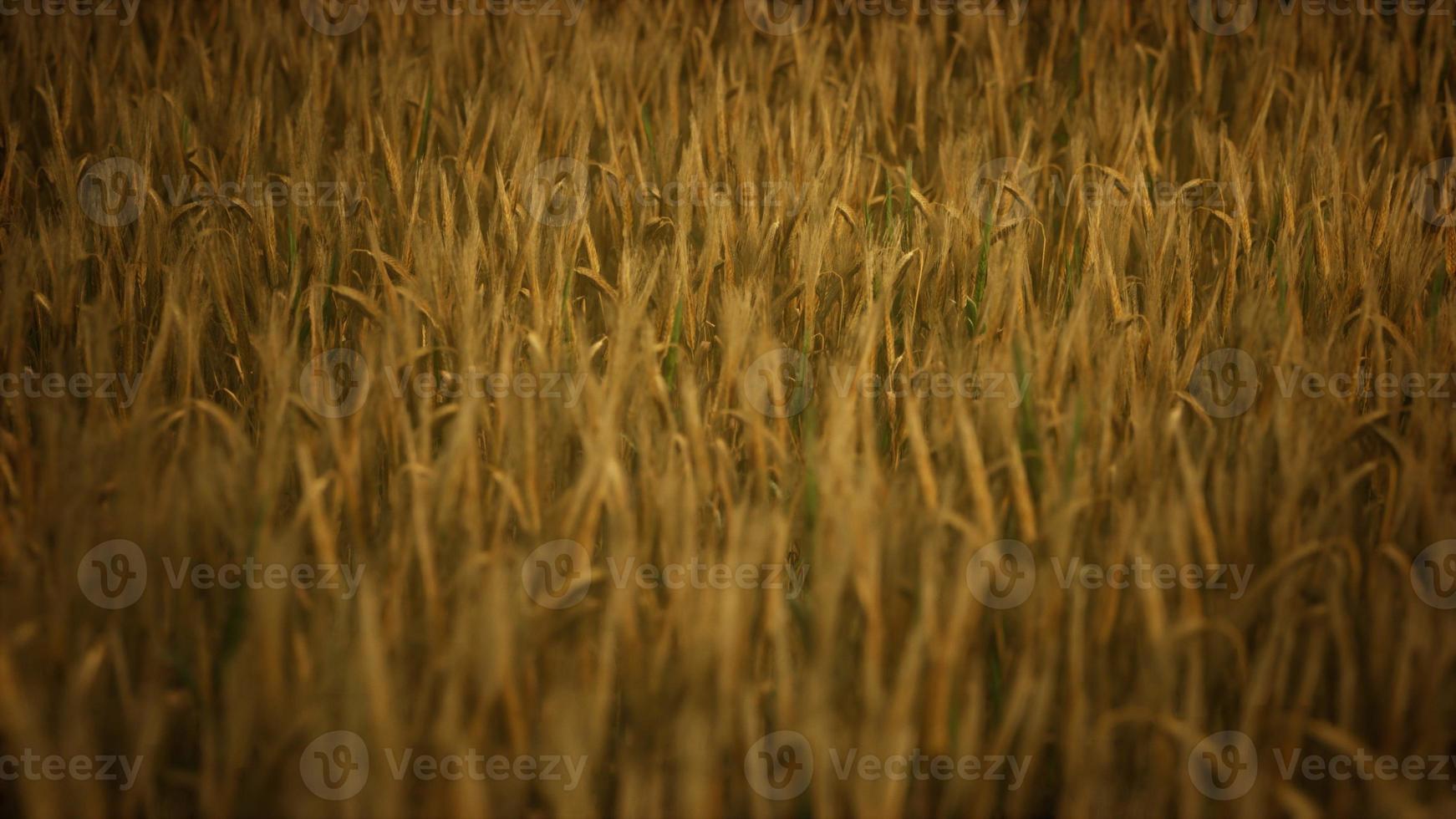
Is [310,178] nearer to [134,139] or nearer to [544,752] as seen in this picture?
[134,139]

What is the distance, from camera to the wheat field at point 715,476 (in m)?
0.86

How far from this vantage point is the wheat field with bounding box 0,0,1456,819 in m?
0.86

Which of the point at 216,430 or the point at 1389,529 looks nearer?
the point at 1389,529

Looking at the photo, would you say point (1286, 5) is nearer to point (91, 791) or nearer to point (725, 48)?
point (725, 48)

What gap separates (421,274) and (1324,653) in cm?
111

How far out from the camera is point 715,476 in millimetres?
1231

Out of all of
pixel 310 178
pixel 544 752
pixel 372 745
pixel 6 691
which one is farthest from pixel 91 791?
pixel 310 178

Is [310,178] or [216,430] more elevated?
[310,178]

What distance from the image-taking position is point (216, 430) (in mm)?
1271

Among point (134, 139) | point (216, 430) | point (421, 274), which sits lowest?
point (216, 430)

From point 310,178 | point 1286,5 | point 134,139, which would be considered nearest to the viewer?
point 310,178

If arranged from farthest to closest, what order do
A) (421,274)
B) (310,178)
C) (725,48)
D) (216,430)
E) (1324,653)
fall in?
(725,48)
(310,178)
(421,274)
(216,430)
(1324,653)

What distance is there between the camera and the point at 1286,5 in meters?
2.88

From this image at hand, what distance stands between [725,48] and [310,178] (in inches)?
48.5
